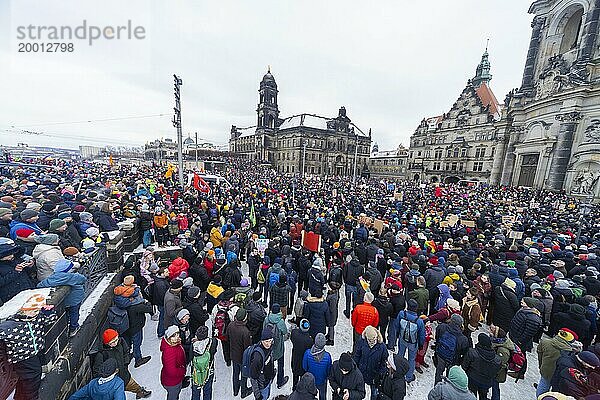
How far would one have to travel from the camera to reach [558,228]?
14031 millimetres

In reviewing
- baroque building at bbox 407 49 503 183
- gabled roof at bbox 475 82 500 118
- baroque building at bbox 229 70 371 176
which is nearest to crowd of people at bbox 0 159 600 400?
baroque building at bbox 407 49 503 183

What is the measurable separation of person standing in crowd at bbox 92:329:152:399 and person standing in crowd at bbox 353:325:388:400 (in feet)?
11.8

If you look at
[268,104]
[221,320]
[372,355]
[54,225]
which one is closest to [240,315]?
A: [221,320]

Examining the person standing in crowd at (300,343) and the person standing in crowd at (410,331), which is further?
the person standing in crowd at (410,331)

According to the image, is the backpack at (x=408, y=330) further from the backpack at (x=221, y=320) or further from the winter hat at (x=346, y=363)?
the backpack at (x=221, y=320)

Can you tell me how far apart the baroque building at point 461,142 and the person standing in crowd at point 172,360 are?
167ft

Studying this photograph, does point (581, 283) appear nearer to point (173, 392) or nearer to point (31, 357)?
point (173, 392)

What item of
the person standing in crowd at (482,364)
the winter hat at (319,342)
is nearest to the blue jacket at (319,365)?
the winter hat at (319,342)

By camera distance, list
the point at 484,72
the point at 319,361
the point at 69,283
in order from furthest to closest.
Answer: the point at 484,72 < the point at 319,361 < the point at 69,283

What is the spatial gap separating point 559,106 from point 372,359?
1610 inches

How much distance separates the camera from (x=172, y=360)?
389cm

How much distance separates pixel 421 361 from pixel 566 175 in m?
35.8

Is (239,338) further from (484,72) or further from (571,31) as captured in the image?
(484,72)

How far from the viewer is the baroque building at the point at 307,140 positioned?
76062mm
